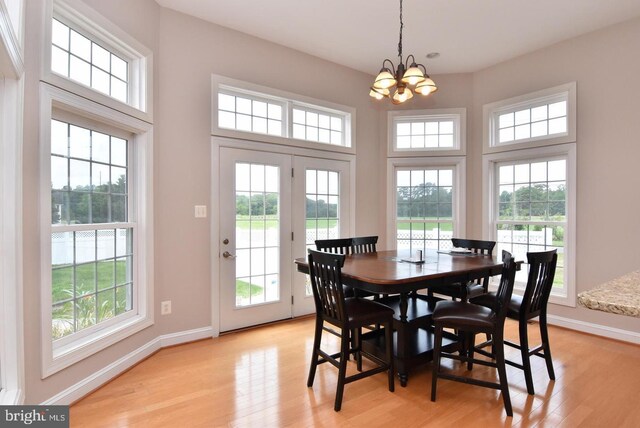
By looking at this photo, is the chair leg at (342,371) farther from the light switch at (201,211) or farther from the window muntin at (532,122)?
the window muntin at (532,122)

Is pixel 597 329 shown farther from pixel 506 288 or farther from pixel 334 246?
pixel 334 246

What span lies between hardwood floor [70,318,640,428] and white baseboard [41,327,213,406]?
2.2 inches

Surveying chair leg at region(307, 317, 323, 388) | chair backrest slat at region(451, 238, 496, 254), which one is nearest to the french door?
chair leg at region(307, 317, 323, 388)

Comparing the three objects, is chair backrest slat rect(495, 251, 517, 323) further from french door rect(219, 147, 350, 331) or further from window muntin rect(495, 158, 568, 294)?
french door rect(219, 147, 350, 331)

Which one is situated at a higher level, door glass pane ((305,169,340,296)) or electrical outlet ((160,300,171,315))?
door glass pane ((305,169,340,296))

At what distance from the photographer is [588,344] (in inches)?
129

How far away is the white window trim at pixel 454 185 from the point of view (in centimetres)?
457

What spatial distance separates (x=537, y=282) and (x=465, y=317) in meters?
0.59

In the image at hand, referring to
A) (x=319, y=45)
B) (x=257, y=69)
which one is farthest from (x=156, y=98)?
(x=319, y=45)

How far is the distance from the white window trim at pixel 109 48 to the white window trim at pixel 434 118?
3.00 m

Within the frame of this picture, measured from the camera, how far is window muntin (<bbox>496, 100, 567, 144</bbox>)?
387cm

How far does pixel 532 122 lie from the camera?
13.4 feet

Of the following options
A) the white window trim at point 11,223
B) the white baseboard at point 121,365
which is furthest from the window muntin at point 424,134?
the white window trim at point 11,223

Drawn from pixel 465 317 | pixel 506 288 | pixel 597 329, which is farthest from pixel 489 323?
pixel 597 329
